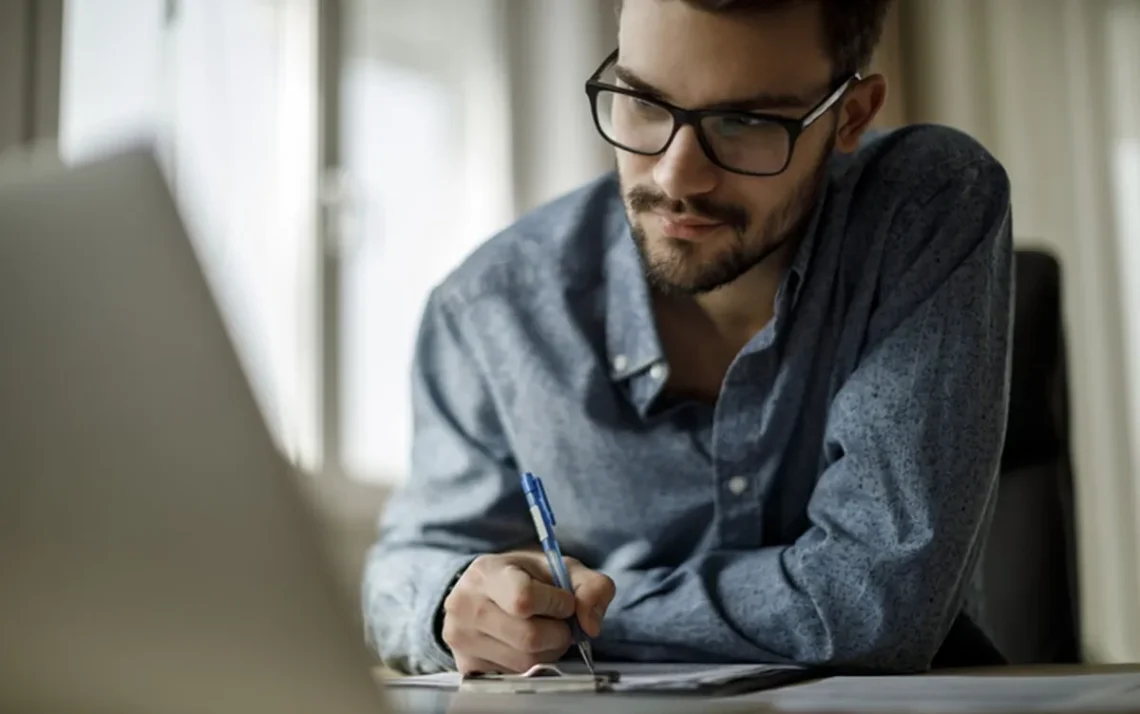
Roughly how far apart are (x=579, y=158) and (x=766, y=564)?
1.69 meters

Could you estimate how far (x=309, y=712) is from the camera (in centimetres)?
40

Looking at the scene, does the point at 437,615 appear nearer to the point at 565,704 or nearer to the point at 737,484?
the point at 737,484

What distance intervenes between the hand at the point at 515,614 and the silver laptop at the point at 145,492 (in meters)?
0.54

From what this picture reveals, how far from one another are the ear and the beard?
0.22 ft

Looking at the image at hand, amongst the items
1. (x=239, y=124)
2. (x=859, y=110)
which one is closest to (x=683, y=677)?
(x=859, y=110)

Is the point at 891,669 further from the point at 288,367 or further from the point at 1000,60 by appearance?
the point at 1000,60

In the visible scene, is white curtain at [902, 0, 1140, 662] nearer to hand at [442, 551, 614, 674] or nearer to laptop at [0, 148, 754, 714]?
hand at [442, 551, 614, 674]

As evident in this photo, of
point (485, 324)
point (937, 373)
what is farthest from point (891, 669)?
point (485, 324)

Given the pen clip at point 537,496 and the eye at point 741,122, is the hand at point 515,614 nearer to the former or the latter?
the pen clip at point 537,496

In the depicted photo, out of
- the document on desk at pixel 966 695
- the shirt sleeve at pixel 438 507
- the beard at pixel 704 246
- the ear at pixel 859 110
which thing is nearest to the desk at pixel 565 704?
the document on desk at pixel 966 695

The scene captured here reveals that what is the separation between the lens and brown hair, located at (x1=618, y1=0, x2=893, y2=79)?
114cm

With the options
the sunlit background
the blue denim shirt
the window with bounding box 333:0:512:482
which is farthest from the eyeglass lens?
the window with bounding box 333:0:512:482

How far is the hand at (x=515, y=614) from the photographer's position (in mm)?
933

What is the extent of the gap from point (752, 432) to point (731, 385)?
0.16ft
